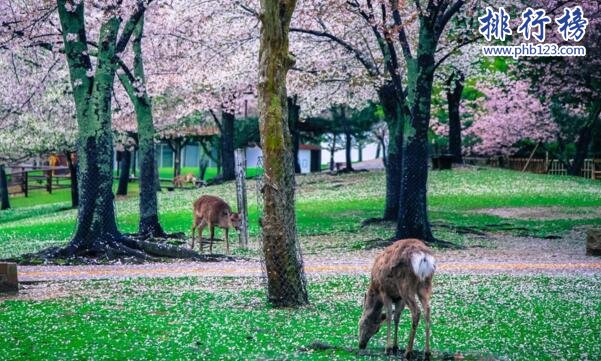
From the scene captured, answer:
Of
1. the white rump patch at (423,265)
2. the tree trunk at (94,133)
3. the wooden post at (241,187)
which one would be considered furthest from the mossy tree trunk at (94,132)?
the white rump patch at (423,265)

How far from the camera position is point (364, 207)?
37656 mm

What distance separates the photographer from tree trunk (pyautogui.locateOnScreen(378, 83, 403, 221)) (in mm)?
30609

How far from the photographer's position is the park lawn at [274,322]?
1165 cm

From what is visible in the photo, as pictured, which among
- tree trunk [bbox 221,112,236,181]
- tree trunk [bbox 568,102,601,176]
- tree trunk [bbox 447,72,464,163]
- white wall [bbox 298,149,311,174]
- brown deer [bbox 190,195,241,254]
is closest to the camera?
brown deer [bbox 190,195,241,254]

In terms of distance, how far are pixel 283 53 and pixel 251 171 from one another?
69683mm

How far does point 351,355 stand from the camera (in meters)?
11.3

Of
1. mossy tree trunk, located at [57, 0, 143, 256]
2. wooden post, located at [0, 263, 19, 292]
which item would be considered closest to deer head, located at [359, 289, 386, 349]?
wooden post, located at [0, 263, 19, 292]

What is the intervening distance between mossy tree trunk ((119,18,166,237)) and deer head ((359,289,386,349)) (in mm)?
17320

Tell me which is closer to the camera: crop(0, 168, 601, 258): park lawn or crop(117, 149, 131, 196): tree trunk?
crop(0, 168, 601, 258): park lawn

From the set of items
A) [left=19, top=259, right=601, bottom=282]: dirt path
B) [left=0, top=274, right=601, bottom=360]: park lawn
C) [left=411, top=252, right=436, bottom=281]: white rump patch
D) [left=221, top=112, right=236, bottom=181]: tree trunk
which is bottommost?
[left=19, top=259, right=601, bottom=282]: dirt path

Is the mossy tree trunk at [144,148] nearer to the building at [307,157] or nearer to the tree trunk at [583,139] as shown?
the tree trunk at [583,139]

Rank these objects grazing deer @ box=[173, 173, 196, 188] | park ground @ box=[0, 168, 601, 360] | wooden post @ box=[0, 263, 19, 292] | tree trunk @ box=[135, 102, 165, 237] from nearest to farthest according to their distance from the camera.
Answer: park ground @ box=[0, 168, 601, 360] → wooden post @ box=[0, 263, 19, 292] → tree trunk @ box=[135, 102, 165, 237] → grazing deer @ box=[173, 173, 196, 188]

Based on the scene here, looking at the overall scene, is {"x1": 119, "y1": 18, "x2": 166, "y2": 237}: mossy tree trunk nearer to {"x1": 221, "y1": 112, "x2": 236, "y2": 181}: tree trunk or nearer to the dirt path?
the dirt path

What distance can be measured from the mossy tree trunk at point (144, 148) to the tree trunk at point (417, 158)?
7.53m
